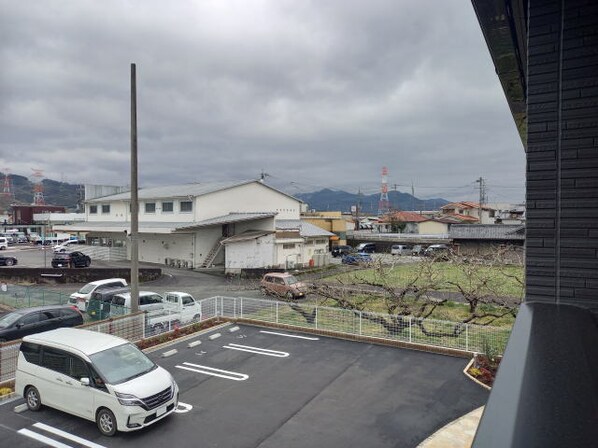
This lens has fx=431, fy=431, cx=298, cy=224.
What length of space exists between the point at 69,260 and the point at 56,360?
25937 millimetres

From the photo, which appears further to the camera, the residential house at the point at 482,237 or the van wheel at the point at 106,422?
the residential house at the point at 482,237

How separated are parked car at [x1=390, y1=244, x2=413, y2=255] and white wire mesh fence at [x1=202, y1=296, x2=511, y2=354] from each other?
3057 centimetres

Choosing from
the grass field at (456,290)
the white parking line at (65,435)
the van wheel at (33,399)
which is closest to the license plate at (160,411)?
the white parking line at (65,435)

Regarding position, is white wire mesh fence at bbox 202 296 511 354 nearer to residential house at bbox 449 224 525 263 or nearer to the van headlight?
the van headlight

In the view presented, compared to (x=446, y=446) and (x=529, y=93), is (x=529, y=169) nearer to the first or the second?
(x=529, y=93)

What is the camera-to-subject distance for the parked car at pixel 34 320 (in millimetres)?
13606

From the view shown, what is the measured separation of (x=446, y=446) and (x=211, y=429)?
4350 mm

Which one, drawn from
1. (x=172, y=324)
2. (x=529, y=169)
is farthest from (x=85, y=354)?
(x=529, y=169)

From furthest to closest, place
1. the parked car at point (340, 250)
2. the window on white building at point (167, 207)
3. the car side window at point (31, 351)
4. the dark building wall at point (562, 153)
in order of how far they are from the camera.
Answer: the parked car at point (340, 250), the window on white building at point (167, 207), the car side window at point (31, 351), the dark building wall at point (562, 153)

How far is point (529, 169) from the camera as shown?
167 inches

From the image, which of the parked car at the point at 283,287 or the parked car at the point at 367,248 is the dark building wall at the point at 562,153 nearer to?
the parked car at the point at 283,287

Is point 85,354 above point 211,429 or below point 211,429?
above

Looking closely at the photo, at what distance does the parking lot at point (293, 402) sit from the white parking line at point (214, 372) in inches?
1.0

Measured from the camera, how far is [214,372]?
11.4m
